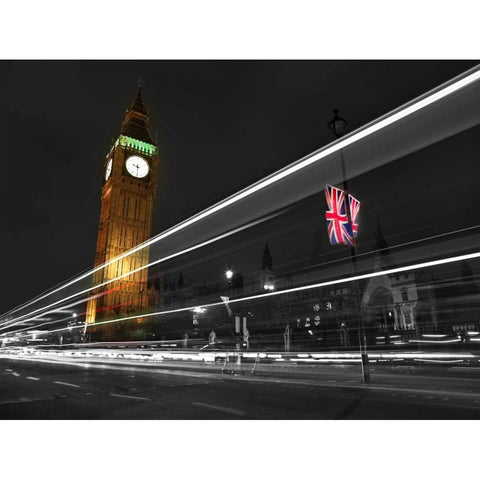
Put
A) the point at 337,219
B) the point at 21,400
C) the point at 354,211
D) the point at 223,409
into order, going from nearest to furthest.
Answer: the point at 223,409 < the point at 21,400 < the point at 337,219 < the point at 354,211

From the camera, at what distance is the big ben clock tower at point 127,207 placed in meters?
66.2

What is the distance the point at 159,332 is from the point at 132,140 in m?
52.7

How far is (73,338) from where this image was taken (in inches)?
2216

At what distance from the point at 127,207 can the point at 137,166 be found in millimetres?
9413

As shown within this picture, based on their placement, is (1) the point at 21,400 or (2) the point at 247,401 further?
(1) the point at 21,400

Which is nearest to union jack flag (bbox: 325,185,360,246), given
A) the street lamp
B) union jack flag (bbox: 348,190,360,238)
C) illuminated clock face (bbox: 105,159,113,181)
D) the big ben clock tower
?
union jack flag (bbox: 348,190,360,238)

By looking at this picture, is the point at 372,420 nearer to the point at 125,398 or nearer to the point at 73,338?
the point at 125,398

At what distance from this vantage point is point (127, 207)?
74938 millimetres

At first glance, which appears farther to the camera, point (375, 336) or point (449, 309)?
point (375, 336)

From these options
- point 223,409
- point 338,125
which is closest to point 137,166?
point 338,125

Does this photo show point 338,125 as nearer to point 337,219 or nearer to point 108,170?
point 337,219

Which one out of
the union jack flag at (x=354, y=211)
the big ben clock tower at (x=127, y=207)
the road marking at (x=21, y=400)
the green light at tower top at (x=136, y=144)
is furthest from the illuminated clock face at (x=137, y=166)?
the road marking at (x=21, y=400)

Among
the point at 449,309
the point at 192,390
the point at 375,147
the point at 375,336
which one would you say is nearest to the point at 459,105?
the point at 375,147

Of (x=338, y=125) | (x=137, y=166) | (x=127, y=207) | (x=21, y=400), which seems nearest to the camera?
(x=21, y=400)
